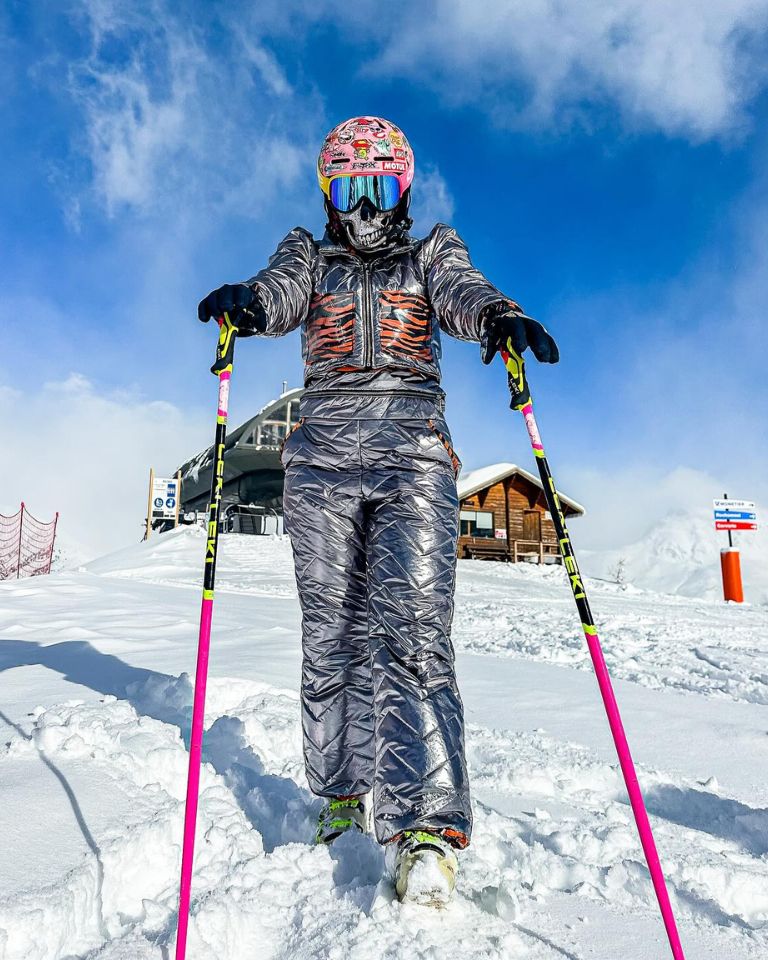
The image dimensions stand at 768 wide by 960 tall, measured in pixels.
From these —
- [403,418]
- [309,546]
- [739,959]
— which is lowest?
[739,959]

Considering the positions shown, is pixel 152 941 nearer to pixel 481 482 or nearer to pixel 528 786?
pixel 528 786

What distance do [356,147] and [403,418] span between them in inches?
40.9

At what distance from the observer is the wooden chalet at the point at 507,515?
2820 centimetres

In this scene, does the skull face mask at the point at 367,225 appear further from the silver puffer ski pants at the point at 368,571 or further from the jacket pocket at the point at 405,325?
the silver puffer ski pants at the point at 368,571

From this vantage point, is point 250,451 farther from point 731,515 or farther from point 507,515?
point 731,515

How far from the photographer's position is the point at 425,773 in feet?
5.95

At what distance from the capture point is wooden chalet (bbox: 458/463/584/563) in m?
28.2

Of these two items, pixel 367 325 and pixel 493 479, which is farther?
pixel 493 479

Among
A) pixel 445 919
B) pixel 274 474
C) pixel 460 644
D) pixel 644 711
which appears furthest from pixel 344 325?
pixel 274 474

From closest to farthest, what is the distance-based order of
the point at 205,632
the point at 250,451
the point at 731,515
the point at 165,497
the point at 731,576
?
the point at 205,632 → the point at 731,576 → the point at 731,515 → the point at 250,451 → the point at 165,497

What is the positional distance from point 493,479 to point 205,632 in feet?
90.1

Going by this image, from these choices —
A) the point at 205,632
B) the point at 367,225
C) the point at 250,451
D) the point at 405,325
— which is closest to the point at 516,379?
the point at 405,325

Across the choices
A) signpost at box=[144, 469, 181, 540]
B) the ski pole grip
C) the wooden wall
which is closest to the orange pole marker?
the wooden wall

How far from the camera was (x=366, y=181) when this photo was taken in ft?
7.85
